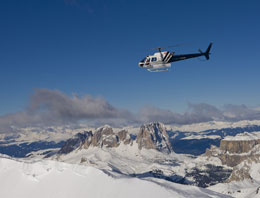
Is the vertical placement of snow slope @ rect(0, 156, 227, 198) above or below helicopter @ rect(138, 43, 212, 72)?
below

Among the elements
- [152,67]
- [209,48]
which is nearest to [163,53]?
[152,67]

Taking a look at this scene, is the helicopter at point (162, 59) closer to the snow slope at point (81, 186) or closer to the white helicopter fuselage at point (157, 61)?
the white helicopter fuselage at point (157, 61)

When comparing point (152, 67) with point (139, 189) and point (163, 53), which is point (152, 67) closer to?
point (163, 53)

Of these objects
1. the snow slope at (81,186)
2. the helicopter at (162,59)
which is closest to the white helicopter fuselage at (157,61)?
the helicopter at (162,59)

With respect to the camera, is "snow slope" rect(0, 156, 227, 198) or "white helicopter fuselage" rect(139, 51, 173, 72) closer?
"white helicopter fuselage" rect(139, 51, 173, 72)

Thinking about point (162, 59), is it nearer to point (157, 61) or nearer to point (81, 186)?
point (157, 61)

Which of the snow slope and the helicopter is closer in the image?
the helicopter

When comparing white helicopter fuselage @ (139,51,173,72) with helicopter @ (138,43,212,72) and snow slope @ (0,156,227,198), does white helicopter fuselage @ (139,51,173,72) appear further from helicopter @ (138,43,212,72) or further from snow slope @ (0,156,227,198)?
snow slope @ (0,156,227,198)

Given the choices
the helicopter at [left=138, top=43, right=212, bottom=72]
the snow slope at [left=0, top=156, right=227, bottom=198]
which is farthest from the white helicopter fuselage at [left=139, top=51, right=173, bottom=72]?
the snow slope at [left=0, top=156, right=227, bottom=198]
